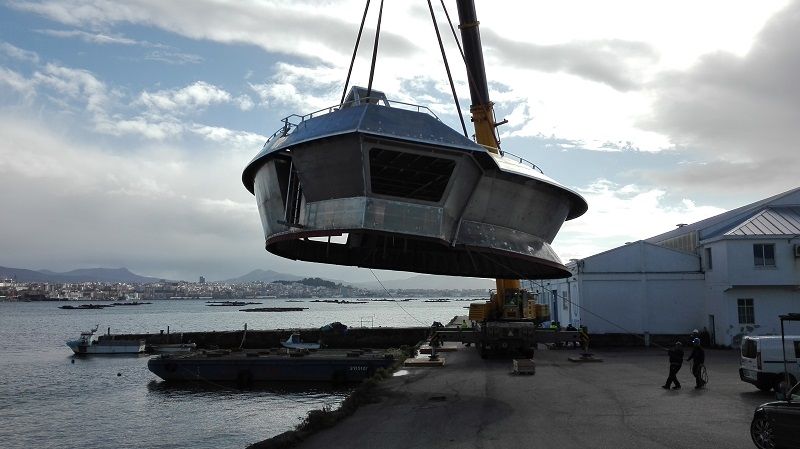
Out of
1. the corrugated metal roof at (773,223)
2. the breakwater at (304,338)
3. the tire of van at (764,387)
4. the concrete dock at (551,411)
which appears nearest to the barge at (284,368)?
the concrete dock at (551,411)

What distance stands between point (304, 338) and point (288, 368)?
25.0m

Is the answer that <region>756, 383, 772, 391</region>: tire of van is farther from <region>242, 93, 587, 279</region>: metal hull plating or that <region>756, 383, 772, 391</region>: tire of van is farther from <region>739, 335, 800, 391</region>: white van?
<region>242, 93, 587, 279</region>: metal hull plating

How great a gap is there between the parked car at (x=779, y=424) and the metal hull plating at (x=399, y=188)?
29.6 ft

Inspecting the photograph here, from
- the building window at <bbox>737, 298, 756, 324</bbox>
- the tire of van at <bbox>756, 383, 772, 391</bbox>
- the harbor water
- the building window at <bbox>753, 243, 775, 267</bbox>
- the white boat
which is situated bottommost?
the harbor water

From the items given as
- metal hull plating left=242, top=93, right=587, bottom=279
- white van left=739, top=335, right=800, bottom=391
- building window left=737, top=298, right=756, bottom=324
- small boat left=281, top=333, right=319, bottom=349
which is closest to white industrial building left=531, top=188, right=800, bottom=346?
building window left=737, top=298, right=756, bottom=324

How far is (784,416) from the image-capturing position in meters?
10.7

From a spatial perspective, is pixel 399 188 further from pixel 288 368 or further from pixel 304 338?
pixel 304 338

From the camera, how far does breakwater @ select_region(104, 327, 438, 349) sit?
61.9 meters

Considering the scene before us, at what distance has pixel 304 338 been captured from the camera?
2402 inches

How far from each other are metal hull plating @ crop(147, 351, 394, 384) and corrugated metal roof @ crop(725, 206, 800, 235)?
22.7 meters

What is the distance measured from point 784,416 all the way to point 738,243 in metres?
27.3

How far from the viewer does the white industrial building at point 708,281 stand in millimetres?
34312

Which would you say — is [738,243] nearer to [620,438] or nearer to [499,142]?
[499,142]

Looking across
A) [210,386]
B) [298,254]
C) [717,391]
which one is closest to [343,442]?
[298,254]
